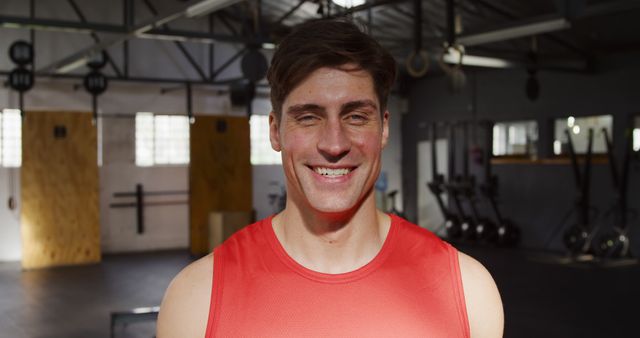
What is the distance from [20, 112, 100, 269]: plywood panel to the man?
763 centimetres

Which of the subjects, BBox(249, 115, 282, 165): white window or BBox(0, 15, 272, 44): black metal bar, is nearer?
BBox(0, 15, 272, 44): black metal bar

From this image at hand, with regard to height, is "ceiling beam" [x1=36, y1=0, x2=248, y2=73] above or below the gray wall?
above

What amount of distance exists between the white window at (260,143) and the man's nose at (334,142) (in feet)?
30.3

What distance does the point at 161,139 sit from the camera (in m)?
9.55

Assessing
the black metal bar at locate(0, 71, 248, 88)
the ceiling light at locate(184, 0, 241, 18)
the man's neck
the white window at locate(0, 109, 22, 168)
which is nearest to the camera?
the man's neck

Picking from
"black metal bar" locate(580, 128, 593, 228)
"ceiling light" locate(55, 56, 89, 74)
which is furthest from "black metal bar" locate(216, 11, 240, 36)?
"black metal bar" locate(580, 128, 593, 228)

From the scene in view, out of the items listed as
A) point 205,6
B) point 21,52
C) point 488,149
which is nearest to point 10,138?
point 21,52

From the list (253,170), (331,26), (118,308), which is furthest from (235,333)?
(253,170)

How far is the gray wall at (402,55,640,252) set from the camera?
316 inches

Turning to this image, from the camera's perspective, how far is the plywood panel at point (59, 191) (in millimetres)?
8031

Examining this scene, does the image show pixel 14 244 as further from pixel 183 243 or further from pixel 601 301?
pixel 601 301

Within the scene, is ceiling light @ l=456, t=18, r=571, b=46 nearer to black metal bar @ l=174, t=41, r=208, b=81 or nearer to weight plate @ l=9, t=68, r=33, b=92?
weight plate @ l=9, t=68, r=33, b=92

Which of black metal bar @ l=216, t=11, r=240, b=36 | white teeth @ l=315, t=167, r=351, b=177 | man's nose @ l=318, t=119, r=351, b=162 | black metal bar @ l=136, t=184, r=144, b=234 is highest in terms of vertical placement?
black metal bar @ l=216, t=11, r=240, b=36

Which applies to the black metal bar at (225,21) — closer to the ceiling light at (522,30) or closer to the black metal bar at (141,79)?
the black metal bar at (141,79)
